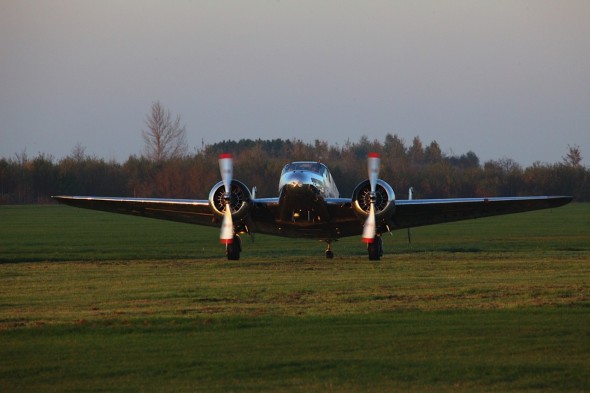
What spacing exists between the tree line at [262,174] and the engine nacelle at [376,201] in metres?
36.9

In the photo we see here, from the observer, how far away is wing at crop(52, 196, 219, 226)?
3195 centimetres

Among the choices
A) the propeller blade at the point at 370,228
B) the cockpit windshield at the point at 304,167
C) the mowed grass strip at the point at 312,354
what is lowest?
the mowed grass strip at the point at 312,354

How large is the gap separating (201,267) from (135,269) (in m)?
1.78

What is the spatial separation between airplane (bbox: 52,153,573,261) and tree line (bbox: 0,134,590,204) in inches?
1367

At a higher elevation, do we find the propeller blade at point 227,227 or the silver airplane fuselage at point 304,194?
the silver airplane fuselage at point 304,194

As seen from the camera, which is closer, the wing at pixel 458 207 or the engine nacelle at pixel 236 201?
the engine nacelle at pixel 236 201

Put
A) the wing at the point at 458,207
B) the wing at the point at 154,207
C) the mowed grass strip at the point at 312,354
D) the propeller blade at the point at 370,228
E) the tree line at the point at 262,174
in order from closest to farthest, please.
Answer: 1. the mowed grass strip at the point at 312,354
2. the propeller blade at the point at 370,228
3. the wing at the point at 458,207
4. the wing at the point at 154,207
5. the tree line at the point at 262,174

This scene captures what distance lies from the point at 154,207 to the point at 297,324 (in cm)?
1822

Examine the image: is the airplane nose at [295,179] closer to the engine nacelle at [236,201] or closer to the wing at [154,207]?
the engine nacelle at [236,201]

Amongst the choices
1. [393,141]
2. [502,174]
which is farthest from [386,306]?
[393,141]

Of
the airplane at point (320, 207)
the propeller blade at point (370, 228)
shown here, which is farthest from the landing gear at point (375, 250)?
the propeller blade at point (370, 228)

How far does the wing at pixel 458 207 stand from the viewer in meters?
30.5

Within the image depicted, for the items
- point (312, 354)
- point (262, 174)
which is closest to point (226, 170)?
point (312, 354)

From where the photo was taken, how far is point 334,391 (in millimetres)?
10523
